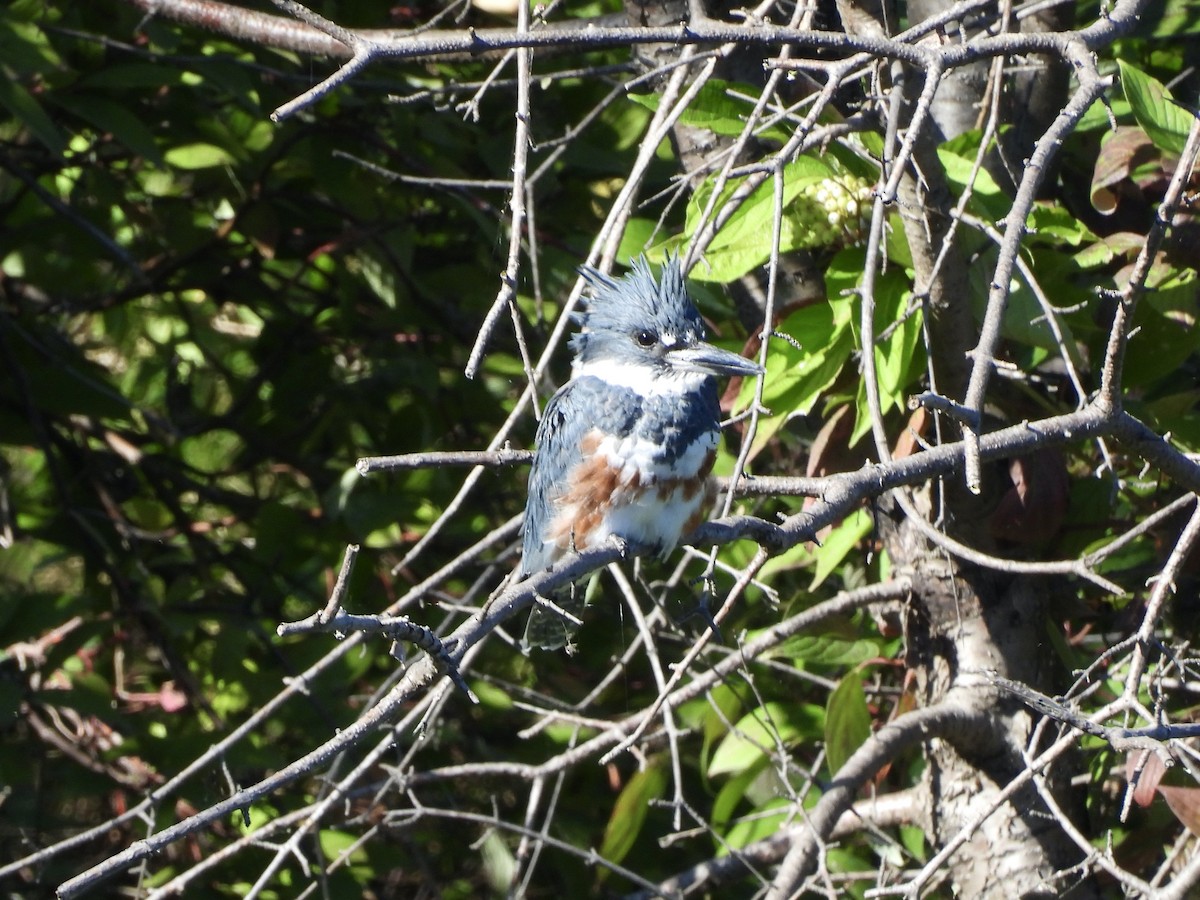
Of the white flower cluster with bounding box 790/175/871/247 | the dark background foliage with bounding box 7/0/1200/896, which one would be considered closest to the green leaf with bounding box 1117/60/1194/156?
the dark background foliage with bounding box 7/0/1200/896

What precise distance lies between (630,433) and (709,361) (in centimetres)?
19

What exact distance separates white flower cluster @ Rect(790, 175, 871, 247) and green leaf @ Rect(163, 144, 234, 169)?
4.56 ft

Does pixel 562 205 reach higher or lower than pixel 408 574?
higher

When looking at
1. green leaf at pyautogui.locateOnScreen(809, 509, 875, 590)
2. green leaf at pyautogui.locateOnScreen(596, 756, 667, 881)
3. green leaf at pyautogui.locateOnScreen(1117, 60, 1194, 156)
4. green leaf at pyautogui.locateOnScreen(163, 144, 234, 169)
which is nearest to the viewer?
green leaf at pyautogui.locateOnScreen(1117, 60, 1194, 156)

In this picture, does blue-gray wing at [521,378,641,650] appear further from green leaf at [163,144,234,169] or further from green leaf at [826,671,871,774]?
green leaf at [163,144,234,169]

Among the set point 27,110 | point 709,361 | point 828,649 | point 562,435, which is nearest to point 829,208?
point 709,361

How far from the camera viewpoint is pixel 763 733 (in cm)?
258

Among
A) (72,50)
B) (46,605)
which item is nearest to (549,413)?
(46,605)

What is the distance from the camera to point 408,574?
310 cm

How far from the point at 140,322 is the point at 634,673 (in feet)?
5.88

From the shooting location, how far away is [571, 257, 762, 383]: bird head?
222 centimetres

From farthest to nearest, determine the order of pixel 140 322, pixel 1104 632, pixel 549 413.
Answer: pixel 140 322 < pixel 1104 632 < pixel 549 413

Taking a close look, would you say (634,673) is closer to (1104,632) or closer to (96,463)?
(1104,632)

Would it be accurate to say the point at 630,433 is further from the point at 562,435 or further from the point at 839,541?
the point at 839,541
